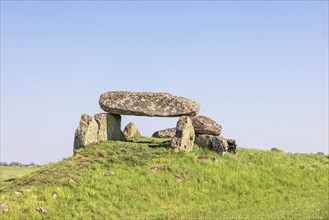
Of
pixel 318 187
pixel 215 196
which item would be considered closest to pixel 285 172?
pixel 318 187

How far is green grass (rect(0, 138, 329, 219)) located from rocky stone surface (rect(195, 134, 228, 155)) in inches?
25.3

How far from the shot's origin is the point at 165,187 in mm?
35719

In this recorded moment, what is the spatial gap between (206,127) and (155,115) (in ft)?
15.8

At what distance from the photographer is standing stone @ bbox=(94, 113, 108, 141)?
145 feet

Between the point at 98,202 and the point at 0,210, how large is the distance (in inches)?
235

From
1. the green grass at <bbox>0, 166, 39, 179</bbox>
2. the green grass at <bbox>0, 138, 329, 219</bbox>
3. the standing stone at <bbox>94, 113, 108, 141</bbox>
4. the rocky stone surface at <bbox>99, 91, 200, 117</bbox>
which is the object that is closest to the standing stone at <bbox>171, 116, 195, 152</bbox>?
the green grass at <bbox>0, 138, 329, 219</bbox>

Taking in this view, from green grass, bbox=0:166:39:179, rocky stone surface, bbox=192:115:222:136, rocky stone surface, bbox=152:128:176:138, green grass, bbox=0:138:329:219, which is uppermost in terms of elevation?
rocky stone surface, bbox=192:115:222:136

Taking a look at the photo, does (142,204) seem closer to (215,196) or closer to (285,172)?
(215,196)

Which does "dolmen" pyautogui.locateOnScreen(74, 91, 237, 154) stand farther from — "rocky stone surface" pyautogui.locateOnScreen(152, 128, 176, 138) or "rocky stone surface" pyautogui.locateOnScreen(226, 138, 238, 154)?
"rocky stone surface" pyautogui.locateOnScreen(152, 128, 176, 138)

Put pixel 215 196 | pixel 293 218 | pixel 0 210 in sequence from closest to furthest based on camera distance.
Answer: pixel 293 218, pixel 0 210, pixel 215 196

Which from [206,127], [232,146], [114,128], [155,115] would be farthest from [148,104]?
[232,146]

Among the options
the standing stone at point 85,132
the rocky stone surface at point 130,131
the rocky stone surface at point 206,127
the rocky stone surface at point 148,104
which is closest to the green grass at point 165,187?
the standing stone at point 85,132

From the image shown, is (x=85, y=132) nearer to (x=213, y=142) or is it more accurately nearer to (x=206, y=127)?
(x=206, y=127)

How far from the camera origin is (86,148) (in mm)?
41969
